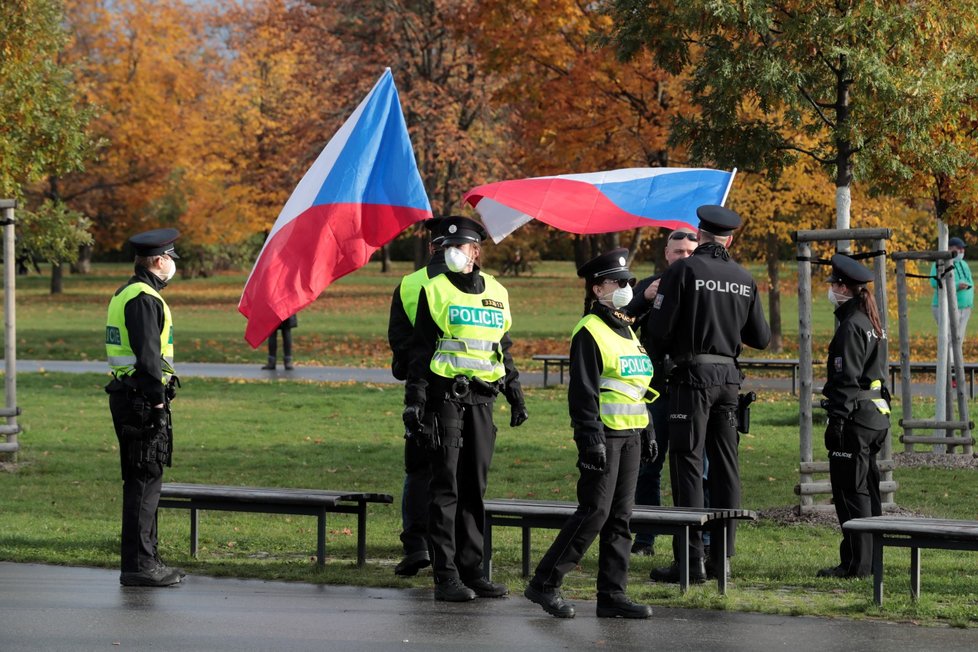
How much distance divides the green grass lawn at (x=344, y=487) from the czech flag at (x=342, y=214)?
5.69 feet

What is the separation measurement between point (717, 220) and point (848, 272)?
93cm

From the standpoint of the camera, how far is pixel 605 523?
7.91 meters

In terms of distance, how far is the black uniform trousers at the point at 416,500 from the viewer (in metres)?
9.12

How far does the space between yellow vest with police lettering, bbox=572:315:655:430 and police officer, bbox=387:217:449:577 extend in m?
1.25

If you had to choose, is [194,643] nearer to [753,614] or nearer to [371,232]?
[753,614]

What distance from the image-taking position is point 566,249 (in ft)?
274

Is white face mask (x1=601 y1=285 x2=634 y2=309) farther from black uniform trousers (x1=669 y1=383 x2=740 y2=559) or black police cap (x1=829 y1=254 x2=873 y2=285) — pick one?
black police cap (x1=829 y1=254 x2=873 y2=285)

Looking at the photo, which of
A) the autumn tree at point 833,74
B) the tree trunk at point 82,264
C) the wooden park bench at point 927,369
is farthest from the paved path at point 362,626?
the tree trunk at point 82,264

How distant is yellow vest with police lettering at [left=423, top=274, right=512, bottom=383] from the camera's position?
831 cm

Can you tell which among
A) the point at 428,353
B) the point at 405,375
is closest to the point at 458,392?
the point at 428,353

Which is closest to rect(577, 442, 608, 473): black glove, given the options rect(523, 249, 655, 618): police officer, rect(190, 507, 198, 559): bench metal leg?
rect(523, 249, 655, 618): police officer

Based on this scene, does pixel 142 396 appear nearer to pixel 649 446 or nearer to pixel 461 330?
pixel 461 330

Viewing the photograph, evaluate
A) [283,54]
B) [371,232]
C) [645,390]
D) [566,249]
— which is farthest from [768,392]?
[566,249]

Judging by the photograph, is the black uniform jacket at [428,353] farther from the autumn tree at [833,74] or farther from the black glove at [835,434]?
the autumn tree at [833,74]
